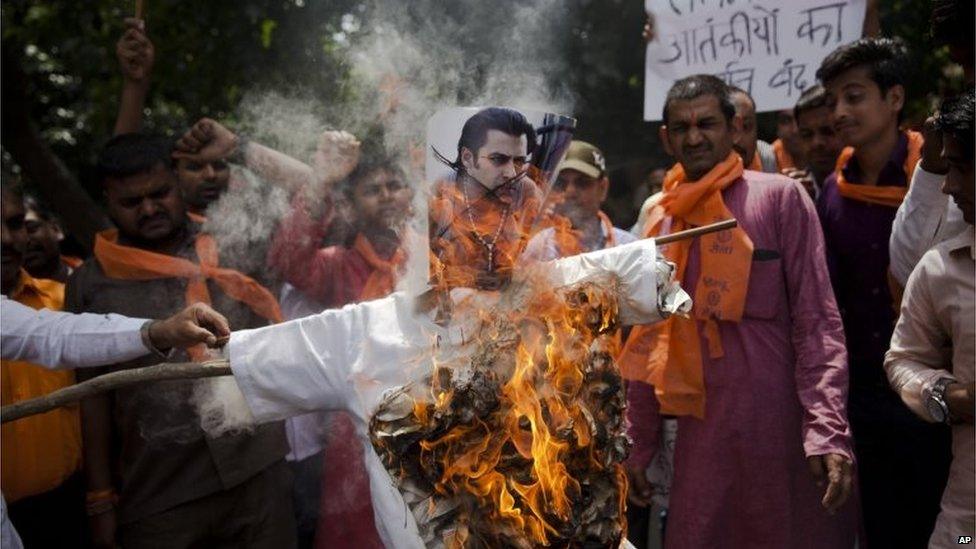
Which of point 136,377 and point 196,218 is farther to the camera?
point 196,218

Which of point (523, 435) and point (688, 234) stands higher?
point (688, 234)

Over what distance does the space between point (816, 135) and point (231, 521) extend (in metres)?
3.40

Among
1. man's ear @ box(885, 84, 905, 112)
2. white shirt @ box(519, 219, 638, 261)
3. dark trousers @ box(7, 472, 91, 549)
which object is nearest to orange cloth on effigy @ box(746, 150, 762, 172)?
man's ear @ box(885, 84, 905, 112)

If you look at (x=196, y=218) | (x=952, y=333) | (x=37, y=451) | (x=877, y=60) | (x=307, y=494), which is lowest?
(x=307, y=494)

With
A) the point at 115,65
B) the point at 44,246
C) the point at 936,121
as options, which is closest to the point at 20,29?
the point at 115,65

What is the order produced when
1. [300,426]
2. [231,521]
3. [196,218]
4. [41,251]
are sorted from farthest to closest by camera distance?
[41,251]
[300,426]
[196,218]
[231,521]

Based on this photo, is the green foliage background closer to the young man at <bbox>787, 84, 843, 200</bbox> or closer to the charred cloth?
the young man at <bbox>787, 84, 843, 200</bbox>

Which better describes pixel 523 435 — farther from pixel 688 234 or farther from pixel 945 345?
pixel 945 345

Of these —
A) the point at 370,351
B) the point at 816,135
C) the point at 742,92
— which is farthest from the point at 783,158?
the point at 370,351

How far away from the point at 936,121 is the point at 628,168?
687cm

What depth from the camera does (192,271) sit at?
4375 mm

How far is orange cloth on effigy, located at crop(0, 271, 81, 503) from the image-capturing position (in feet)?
15.1

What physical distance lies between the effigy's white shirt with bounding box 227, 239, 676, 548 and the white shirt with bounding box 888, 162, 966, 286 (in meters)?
1.21

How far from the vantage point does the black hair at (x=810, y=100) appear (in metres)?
5.21
